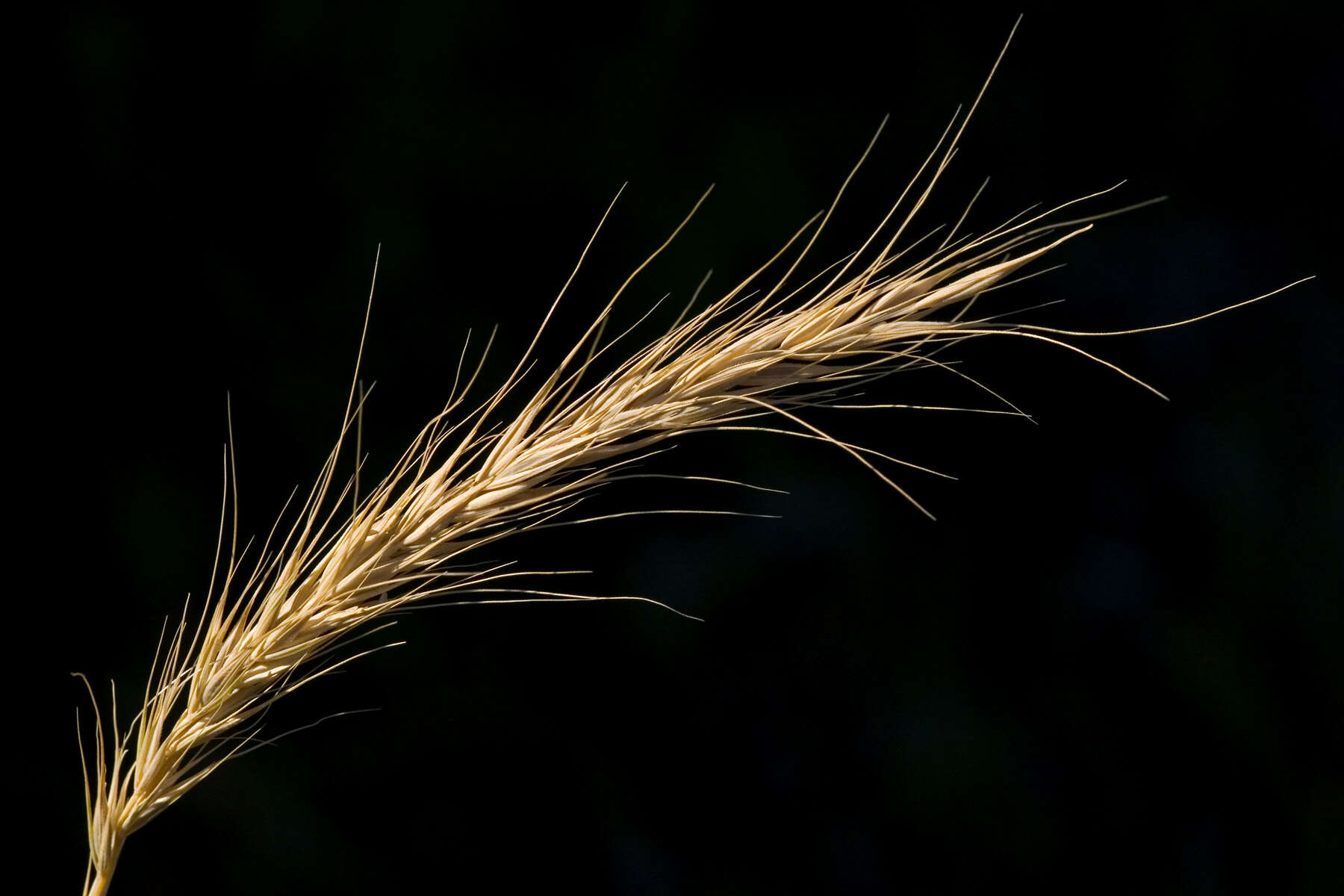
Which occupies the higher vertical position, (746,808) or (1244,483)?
(1244,483)

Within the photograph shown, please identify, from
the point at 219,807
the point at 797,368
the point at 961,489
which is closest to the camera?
the point at 797,368

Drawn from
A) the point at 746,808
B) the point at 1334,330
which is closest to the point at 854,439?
the point at 746,808

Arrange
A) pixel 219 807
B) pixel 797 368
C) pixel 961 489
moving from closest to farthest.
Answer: pixel 797 368, pixel 219 807, pixel 961 489

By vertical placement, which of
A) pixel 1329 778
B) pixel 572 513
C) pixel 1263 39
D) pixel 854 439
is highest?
pixel 1263 39

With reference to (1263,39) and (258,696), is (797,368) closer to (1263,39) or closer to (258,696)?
(258,696)

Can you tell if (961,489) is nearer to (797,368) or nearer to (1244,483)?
(1244,483)

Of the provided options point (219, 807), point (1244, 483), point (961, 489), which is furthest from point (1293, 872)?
point (219, 807)

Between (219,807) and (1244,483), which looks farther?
(1244,483)

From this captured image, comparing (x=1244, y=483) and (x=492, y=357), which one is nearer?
(x=492, y=357)

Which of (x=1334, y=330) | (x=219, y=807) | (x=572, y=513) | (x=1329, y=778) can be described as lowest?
(x=219, y=807)
